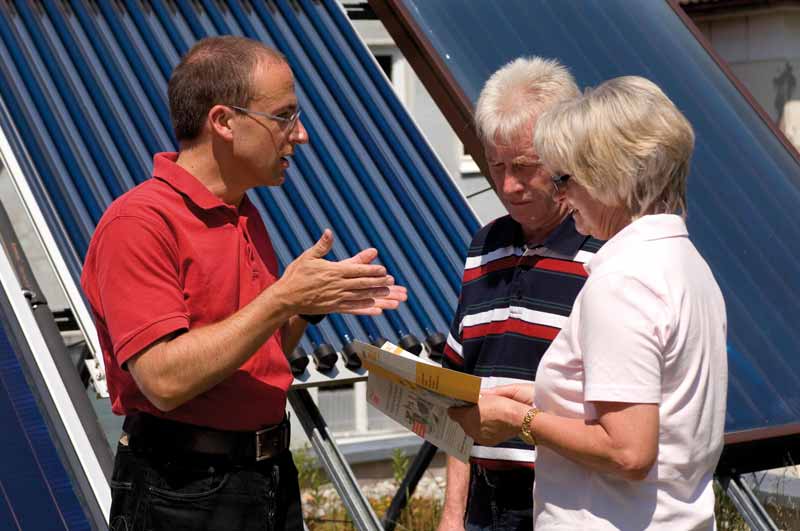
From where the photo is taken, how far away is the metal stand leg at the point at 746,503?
171 inches

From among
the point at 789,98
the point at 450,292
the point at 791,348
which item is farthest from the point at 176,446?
the point at 789,98

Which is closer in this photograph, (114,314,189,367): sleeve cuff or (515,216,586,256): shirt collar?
(114,314,189,367): sleeve cuff

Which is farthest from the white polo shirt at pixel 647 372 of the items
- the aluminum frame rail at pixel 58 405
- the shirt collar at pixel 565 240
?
the aluminum frame rail at pixel 58 405

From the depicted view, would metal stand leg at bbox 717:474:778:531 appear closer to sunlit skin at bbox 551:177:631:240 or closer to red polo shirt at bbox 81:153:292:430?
red polo shirt at bbox 81:153:292:430

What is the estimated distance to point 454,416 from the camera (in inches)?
121

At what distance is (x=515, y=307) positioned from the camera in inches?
137

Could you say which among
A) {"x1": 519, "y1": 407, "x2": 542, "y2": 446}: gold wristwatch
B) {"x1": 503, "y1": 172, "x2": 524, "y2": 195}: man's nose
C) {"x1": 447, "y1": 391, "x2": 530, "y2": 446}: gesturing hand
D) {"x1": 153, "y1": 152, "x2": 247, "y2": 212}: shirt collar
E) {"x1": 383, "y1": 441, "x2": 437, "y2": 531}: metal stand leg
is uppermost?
{"x1": 153, "y1": 152, "x2": 247, "y2": 212}: shirt collar

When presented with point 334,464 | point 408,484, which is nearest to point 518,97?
point 334,464

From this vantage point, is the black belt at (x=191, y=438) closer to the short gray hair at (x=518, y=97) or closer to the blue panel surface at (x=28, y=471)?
the blue panel surface at (x=28, y=471)

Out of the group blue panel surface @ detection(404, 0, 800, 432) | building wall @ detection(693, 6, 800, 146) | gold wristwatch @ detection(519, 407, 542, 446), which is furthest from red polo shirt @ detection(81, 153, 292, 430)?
building wall @ detection(693, 6, 800, 146)

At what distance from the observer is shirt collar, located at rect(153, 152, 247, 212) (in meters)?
3.32

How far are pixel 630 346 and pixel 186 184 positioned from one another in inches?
47.5

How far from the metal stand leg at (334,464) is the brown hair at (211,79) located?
1213mm

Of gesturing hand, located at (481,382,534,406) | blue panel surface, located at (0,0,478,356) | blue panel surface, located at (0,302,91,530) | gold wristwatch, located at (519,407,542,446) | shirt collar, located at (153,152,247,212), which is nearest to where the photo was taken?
gold wristwatch, located at (519,407,542,446)
